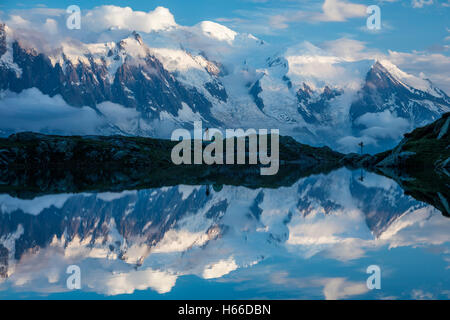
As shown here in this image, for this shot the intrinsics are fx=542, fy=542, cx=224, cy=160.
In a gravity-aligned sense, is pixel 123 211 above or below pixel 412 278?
above

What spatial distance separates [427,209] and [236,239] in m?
24.6

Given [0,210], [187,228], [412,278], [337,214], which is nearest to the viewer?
[412,278]

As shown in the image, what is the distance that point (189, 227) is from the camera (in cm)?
4541

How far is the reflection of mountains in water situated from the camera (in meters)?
33.0

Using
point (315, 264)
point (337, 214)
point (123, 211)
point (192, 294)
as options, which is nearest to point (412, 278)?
point (315, 264)

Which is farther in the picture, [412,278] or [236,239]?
[236,239]

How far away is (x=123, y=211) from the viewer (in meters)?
56.8

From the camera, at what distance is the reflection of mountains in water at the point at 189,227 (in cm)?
3297
